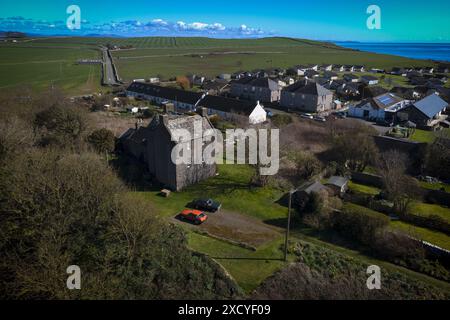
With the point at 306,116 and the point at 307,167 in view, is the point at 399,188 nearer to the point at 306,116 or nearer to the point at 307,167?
the point at 307,167

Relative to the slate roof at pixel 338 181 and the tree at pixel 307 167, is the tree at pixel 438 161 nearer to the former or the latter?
the slate roof at pixel 338 181

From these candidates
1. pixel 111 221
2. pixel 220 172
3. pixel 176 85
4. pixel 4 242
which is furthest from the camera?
pixel 176 85

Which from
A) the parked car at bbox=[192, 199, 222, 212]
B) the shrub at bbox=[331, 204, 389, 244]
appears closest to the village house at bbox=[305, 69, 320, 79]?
the shrub at bbox=[331, 204, 389, 244]

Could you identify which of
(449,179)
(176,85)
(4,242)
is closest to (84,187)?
(4,242)

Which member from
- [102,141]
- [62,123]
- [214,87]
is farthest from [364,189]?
[214,87]

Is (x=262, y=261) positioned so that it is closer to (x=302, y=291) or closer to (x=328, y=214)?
(x=302, y=291)

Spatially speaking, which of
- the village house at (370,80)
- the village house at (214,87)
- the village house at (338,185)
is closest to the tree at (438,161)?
the village house at (338,185)
